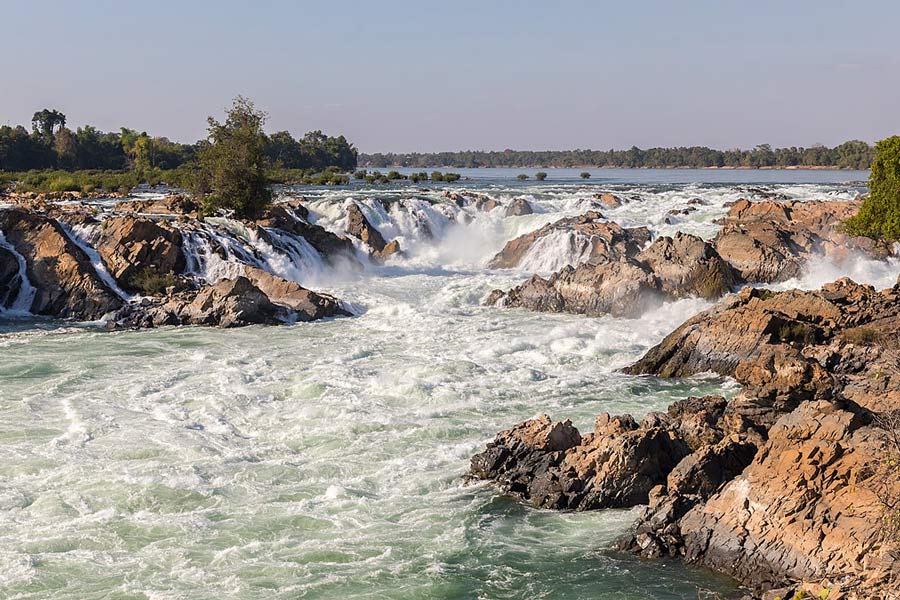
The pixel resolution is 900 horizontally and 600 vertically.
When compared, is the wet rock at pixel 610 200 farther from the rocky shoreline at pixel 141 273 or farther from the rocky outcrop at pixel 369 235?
the rocky shoreline at pixel 141 273

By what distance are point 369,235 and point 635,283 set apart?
17.0 m

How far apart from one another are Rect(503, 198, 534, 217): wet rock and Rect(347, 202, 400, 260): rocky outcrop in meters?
7.59

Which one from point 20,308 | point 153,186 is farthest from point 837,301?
point 153,186

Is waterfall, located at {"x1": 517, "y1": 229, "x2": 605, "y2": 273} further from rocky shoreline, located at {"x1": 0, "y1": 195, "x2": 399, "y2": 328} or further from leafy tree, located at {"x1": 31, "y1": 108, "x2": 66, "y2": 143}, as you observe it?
leafy tree, located at {"x1": 31, "y1": 108, "x2": 66, "y2": 143}

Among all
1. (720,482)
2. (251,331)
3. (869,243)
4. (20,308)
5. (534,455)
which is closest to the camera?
(720,482)

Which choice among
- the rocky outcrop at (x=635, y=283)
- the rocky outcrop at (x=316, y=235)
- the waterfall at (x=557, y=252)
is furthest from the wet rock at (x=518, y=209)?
the rocky outcrop at (x=635, y=283)

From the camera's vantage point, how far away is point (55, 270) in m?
28.3

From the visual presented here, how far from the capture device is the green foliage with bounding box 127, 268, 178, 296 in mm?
28734

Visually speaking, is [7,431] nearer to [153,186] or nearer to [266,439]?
[266,439]

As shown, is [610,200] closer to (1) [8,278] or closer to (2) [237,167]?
(2) [237,167]

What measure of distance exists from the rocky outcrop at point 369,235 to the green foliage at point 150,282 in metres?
12.7

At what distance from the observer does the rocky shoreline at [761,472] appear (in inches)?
386

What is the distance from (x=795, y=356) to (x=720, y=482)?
7.13 meters

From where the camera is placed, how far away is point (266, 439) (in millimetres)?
15992
